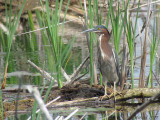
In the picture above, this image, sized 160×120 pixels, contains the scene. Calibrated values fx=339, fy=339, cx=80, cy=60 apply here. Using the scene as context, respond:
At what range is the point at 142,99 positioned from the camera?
450 cm

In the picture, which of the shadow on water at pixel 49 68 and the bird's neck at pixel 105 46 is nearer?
the shadow on water at pixel 49 68

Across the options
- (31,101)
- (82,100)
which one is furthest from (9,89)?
(82,100)

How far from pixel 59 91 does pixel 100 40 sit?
1036 mm

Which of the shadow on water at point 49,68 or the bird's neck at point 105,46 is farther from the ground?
the bird's neck at point 105,46

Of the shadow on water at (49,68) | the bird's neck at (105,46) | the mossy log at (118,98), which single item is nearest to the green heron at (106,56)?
the bird's neck at (105,46)

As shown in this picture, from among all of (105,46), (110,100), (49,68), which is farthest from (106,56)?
(49,68)

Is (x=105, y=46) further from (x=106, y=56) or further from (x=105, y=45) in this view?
(x=106, y=56)

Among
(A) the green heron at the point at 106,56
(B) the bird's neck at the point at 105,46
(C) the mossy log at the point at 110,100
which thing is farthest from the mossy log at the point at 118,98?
(B) the bird's neck at the point at 105,46

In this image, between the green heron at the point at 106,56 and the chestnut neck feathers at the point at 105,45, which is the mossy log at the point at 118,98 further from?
the chestnut neck feathers at the point at 105,45

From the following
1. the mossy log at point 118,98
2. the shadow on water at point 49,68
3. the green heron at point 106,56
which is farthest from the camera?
the green heron at point 106,56

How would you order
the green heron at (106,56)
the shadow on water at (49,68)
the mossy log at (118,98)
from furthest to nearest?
the green heron at (106,56) → the mossy log at (118,98) → the shadow on water at (49,68)

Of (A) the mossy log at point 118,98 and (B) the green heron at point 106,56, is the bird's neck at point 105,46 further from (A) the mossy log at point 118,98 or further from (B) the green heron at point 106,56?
(A) the mossy log at point 118,98

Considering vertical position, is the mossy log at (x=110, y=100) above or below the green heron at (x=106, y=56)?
below

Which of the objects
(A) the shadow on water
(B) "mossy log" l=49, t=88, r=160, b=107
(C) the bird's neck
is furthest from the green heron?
(B) "mossy log" l=49, t=88, r=160, b=107
